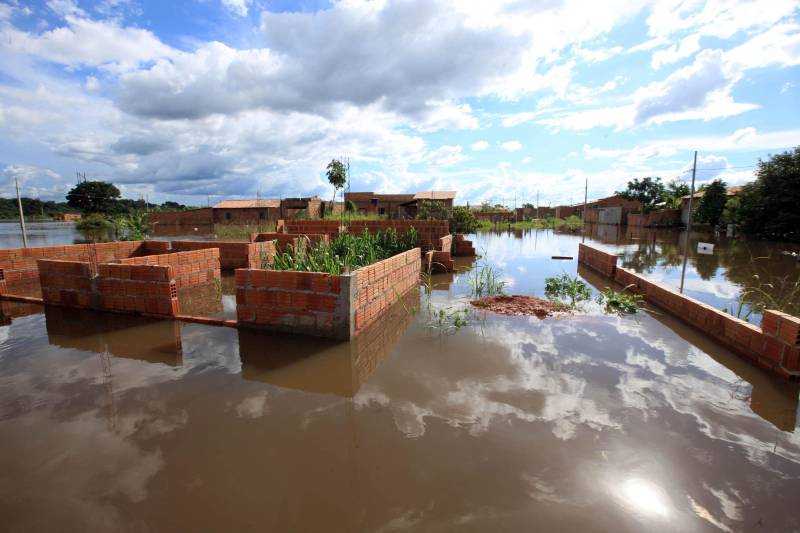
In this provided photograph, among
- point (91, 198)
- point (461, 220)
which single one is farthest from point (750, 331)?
point (91, 198)

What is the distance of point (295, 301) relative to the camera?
14.7ft

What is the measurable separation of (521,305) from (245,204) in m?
32.0

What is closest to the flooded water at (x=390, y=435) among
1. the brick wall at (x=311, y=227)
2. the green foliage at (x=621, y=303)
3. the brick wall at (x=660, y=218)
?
the green foliage at (x=621, y=303)

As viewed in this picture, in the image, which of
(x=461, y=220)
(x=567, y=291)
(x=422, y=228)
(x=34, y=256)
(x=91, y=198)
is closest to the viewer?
A: (x=567, y=291)

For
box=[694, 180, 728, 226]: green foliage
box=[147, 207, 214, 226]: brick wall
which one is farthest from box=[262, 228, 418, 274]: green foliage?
box=[147, 207, 214, 226]: brick wall

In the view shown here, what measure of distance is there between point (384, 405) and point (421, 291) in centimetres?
422

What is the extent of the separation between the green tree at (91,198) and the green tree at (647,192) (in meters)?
57.4

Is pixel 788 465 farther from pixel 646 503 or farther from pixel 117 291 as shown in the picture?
pixel 117 291

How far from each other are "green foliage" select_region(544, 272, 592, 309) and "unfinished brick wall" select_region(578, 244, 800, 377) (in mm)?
1057

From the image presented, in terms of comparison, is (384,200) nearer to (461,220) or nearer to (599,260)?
(461,220)

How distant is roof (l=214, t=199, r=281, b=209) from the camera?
32219mm

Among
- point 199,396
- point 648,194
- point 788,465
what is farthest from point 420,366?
point 648,194

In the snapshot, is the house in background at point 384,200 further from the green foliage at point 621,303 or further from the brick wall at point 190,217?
the green foliage at point 621,303

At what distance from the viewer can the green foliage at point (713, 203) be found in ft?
73.9
